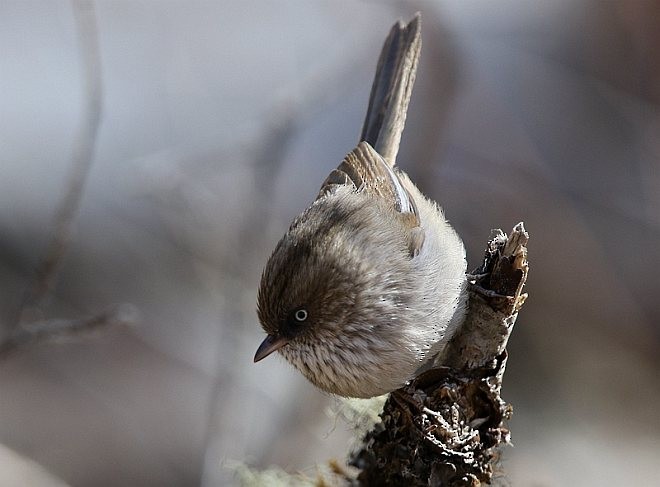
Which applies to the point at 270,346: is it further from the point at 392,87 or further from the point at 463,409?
the point at 392,87

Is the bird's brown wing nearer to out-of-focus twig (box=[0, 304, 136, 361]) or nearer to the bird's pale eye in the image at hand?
the bird's pale eye

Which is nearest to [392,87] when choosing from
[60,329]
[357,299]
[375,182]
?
[375,182]

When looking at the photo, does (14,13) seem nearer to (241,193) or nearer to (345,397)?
(241,193)

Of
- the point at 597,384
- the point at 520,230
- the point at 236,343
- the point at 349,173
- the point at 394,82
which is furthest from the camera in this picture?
the point at 597,384

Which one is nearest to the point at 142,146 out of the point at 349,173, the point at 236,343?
the point at 236,343

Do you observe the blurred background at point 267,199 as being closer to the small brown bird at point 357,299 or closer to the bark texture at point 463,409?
the small brown bird at point 357,299

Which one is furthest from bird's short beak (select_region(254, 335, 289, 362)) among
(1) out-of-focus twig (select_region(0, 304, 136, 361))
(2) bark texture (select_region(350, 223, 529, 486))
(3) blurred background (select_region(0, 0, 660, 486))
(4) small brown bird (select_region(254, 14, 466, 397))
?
(3) blurred background (select_region(0, 0, 660, 486))
